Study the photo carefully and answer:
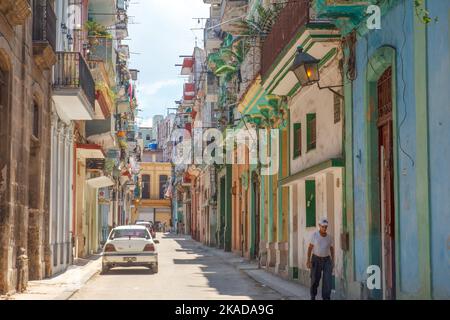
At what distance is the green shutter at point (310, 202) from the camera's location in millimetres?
19750

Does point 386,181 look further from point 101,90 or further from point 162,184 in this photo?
point 162,184

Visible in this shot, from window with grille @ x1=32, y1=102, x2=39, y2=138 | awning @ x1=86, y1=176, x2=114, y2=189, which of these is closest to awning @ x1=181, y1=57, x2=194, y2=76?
awning @ x1=86, y1=176, x2=114, y2=189

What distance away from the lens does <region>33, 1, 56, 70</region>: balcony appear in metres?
18.4

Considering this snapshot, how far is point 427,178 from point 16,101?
328 inches

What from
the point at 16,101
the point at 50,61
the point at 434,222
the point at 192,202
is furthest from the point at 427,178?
the point at 192,202

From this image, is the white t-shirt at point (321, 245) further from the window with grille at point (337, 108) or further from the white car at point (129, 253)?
the white car at point (129, 253)

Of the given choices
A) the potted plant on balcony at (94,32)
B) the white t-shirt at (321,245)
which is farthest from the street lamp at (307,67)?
the potted plant on balcony at (94,32)

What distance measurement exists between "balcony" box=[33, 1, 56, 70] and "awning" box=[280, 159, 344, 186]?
617 cm

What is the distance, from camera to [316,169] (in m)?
17.3

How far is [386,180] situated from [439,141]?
314 cm

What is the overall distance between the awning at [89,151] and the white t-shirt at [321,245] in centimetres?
1630

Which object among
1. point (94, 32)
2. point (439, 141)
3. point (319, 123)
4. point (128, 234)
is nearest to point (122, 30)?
point (94, 32)

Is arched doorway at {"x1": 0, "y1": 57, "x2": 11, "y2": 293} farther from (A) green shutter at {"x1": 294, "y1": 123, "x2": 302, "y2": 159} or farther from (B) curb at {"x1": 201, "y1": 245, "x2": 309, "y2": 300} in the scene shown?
(A) green shutter at {"x1": 294, "y1": 123, "x2": 302, "y2": 159}
